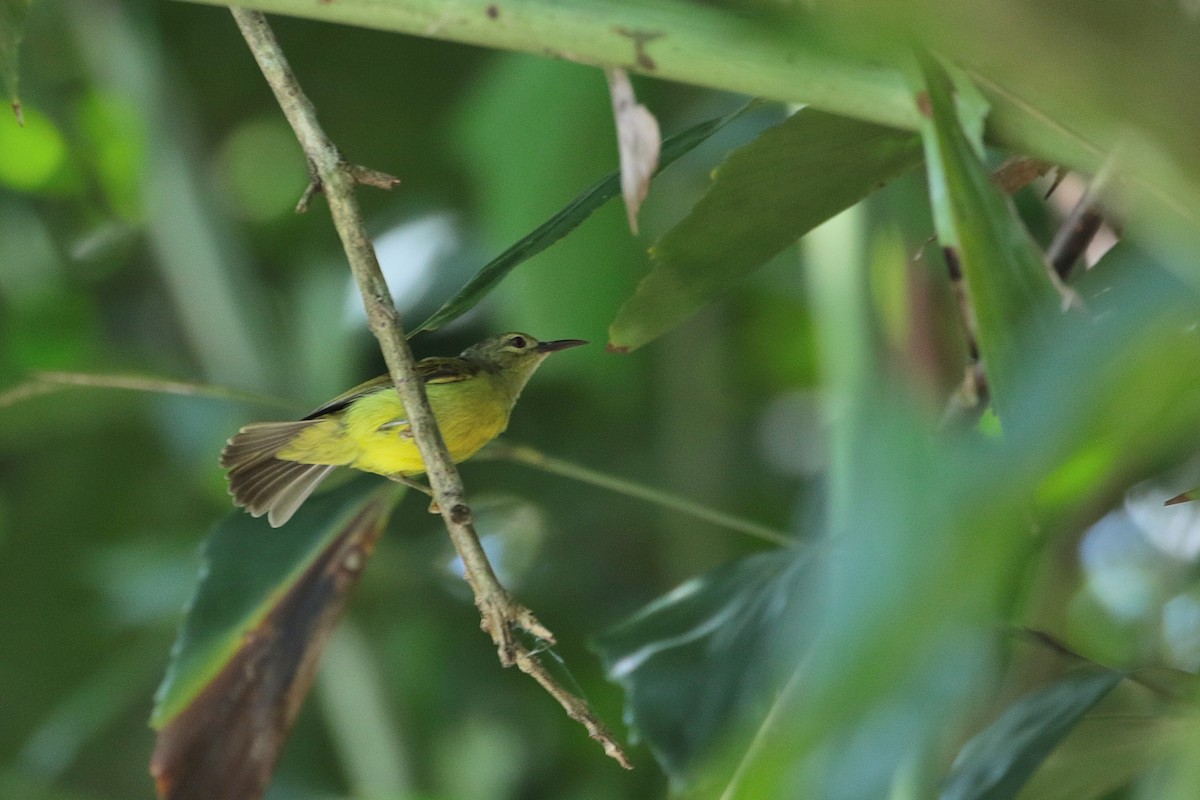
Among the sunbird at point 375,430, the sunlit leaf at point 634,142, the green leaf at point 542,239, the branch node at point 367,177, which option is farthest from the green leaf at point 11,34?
the sunbird at point 375,430

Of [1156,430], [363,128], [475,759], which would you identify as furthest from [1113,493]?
[363,128]

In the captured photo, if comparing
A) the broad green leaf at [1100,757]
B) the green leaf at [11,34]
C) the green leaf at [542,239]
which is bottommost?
the broad green leaf at [1100,757]

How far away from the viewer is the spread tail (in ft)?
7.63

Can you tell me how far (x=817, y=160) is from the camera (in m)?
1.18

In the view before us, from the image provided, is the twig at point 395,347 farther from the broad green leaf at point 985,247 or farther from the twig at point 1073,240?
the twig at point 1073,240

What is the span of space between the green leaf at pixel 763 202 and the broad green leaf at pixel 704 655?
0.56m

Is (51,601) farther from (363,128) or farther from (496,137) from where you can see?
(496,137)

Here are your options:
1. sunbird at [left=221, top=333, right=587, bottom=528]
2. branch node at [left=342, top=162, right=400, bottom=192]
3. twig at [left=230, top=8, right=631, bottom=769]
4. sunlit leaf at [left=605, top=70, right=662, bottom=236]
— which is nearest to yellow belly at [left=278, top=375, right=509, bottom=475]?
sunbird at [left=221, top=333, right=587, bottom=528]

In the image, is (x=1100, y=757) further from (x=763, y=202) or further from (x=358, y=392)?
(x=358, y=392)

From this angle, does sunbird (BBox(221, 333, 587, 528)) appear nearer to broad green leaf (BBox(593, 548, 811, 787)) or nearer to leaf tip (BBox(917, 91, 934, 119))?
broad green leaf (BBox(593, 548, 811, 787))

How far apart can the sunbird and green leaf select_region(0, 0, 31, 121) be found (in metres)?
0.94

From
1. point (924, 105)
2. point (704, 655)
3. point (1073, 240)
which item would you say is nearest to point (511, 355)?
point (704, 655)

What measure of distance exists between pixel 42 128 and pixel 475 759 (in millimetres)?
1938

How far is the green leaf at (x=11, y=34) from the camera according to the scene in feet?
4.11
